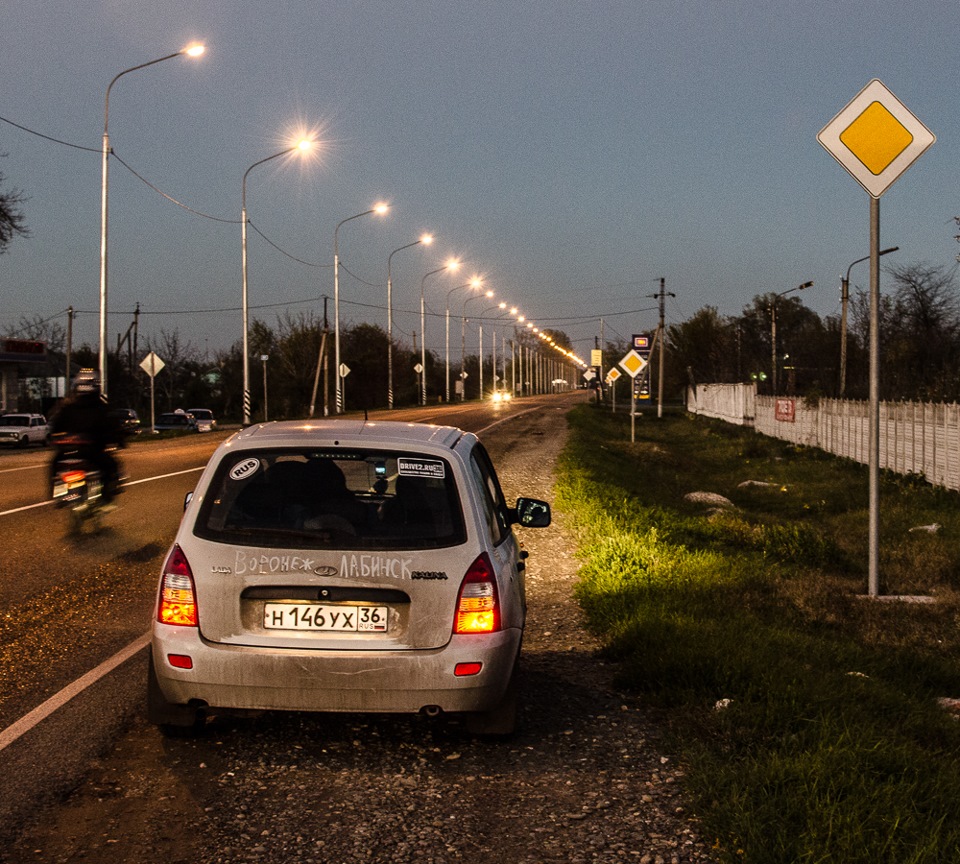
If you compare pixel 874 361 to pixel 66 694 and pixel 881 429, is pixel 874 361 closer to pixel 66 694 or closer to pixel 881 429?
pixel 66 694

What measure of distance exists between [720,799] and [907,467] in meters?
18.5

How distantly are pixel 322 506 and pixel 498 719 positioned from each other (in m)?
1.24

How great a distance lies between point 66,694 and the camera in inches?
227

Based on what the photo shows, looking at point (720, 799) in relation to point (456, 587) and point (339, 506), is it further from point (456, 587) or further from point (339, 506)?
point (339, 506)

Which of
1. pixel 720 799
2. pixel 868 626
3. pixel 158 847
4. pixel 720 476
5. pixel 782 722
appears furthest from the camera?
pixel 720 476

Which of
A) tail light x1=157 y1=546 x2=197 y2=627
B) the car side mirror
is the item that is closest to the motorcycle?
the car side mirror

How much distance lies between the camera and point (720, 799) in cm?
417

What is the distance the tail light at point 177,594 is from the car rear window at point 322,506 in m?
0.16

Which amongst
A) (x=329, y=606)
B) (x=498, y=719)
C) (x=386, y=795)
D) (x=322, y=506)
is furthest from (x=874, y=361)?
(x=386, y=795)

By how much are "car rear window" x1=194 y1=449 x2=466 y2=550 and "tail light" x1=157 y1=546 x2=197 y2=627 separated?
0.16 meters

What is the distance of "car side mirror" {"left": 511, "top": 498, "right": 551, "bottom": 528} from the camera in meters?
6.15

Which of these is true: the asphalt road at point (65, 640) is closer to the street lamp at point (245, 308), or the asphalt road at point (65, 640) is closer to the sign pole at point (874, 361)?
the sign pole at point (874, 361)

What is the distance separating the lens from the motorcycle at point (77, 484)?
40.0 feet

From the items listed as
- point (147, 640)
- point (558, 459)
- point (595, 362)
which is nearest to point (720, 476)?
point (558, 459)
